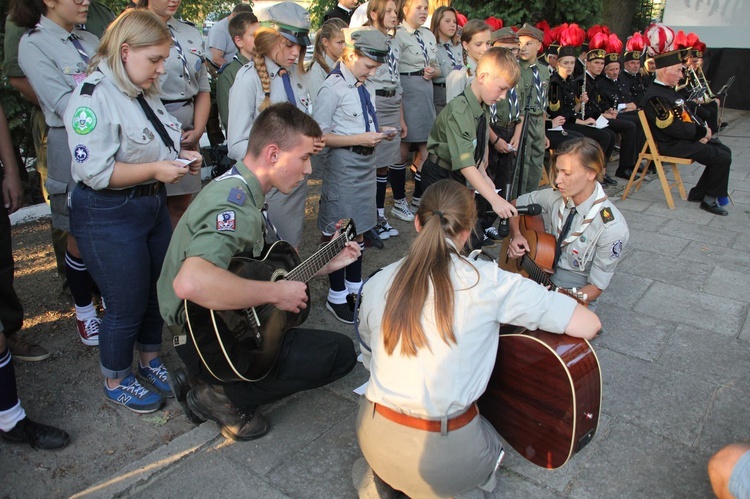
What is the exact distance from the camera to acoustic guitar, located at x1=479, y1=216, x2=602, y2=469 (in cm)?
207

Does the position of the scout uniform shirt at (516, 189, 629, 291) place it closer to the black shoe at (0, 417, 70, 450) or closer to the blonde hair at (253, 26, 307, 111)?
the blonde hair at (253, 26, 307, 111)

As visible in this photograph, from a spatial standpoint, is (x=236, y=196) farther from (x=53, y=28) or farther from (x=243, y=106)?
(x=53, y=28)

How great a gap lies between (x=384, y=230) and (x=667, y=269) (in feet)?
8.42

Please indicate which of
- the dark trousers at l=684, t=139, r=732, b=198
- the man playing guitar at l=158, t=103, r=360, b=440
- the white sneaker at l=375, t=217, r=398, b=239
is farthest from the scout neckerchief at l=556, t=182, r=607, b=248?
the dark trousers at l=684, t=139, r=732, b=198

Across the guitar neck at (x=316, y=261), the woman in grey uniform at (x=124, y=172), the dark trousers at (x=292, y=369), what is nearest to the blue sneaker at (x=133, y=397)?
the woman in grey uniform at (x=124, y=172)

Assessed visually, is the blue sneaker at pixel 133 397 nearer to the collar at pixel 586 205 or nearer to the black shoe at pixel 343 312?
the black shoe at pixel 343 312

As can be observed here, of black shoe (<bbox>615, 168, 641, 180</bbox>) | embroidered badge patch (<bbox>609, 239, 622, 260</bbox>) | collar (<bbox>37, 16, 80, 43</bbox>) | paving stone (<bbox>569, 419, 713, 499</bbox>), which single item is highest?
collar (<bbox>37, 16, 80, 43</bbox>)

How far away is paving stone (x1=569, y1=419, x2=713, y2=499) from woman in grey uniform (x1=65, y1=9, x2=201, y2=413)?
2200 mm

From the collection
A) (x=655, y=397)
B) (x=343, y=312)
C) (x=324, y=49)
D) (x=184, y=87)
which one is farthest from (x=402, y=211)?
(x=655, y=397)

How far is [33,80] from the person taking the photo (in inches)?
116

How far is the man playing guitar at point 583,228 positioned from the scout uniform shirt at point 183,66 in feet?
7.99

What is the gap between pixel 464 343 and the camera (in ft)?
Result: 6.53

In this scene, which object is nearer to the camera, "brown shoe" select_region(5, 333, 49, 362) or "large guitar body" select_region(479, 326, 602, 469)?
"large guitar body" select_region(479, 326, 602, 469)

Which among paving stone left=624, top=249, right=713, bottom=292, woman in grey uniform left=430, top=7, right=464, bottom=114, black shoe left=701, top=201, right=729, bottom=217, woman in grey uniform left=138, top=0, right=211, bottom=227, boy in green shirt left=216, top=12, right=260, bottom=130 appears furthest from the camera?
black shoe left=701, top=201, right=729, bottom=217
